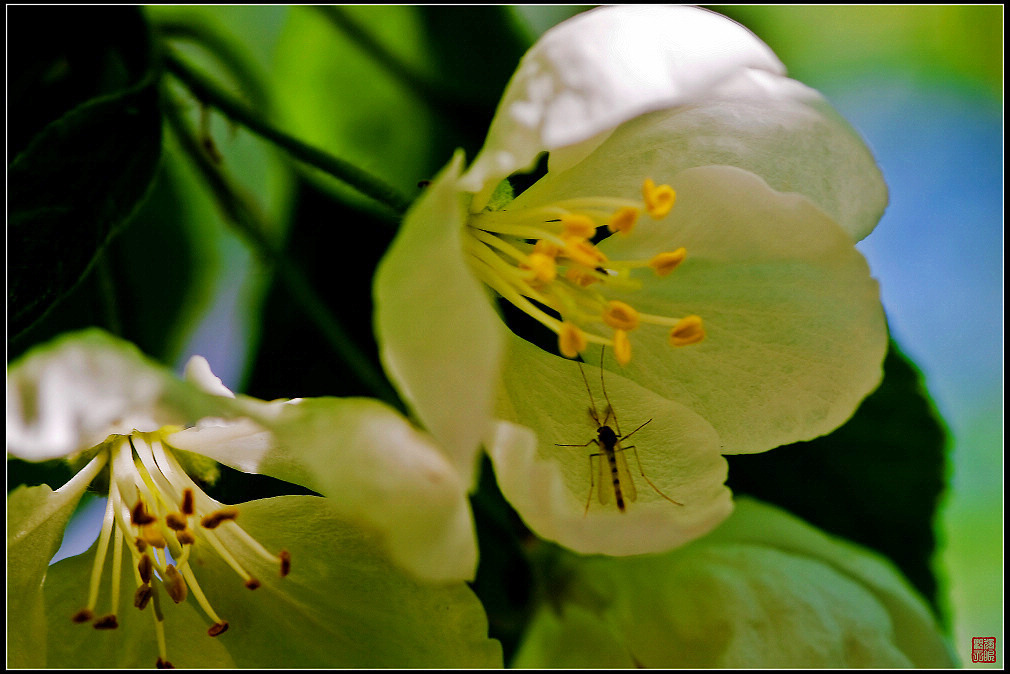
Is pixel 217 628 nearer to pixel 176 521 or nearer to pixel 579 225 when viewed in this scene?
pixel 176 521

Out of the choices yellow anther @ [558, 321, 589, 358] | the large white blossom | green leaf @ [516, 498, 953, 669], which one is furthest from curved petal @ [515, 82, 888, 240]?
green leaf @ [516, 498, 953, 669]

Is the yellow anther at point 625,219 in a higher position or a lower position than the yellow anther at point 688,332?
higher

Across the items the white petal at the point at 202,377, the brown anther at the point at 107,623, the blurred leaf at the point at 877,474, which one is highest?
the white petal at the point at 202,377

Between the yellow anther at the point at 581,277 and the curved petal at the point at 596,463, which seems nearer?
the curved petal at the point at 596,463

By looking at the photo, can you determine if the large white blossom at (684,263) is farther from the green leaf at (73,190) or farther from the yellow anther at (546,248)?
the green leaf at (73,190)

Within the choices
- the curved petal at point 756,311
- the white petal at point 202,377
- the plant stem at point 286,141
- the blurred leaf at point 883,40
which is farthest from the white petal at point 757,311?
the blurred leaf at point 883,40

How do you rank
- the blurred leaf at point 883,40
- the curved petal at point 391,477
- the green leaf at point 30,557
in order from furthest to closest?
the blurred leaf at point 883,40 → the green leaf at point 30,557 → the curved petal at point 391,477

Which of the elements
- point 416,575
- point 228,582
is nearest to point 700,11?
point 416,575
